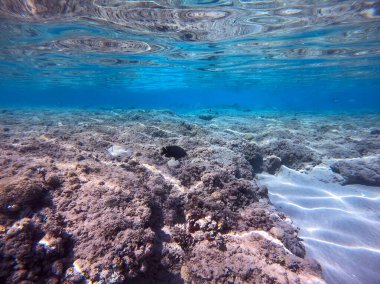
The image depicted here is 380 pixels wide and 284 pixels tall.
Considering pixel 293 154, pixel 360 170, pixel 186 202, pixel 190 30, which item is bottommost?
pixel 186 202

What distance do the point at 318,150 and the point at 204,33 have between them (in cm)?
993

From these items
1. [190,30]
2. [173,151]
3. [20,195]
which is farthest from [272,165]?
[190,30]

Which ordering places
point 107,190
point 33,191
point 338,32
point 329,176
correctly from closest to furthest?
1. point 33,191
2. point 107,190
3. point 329,176
4. point 338,32

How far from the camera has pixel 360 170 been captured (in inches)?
273

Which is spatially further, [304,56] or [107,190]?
[304,56]

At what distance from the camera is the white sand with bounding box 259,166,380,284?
11.9ft

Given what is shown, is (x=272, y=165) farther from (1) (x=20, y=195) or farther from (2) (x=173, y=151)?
(1) (x=20, y=195)

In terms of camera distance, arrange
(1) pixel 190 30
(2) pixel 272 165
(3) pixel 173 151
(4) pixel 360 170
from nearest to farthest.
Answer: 1. (3) pixel 173 151
2. (4) pixel 360 170
3. (2) pixel 272 165
4. (1) pixel 190 30

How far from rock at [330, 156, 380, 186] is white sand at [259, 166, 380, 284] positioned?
8.6 inches

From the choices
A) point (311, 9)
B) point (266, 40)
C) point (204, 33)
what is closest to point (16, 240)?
point (311, 9)

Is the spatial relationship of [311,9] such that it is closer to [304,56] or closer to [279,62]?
[304,56]

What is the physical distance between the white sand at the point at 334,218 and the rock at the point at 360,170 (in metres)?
0.22

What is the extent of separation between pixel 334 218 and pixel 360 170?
10.1 feet

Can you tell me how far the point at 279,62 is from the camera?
77.0 ft
